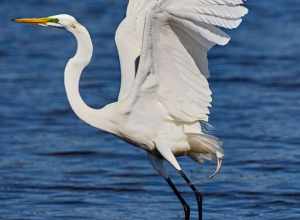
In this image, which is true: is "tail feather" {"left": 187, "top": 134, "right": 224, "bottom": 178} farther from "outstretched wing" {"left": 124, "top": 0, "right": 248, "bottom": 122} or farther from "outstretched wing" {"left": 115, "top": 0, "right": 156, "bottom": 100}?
"outstretched wing" {"left": 115, "top": 0, "right": 156, "bottom": 100}

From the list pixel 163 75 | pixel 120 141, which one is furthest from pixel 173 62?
pixel 120 141

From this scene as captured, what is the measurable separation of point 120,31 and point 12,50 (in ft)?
28.2

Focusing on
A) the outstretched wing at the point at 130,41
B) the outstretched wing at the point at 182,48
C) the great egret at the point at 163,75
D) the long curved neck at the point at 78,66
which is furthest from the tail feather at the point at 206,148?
the long curved neck at the point at 78,66

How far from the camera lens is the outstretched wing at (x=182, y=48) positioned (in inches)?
296

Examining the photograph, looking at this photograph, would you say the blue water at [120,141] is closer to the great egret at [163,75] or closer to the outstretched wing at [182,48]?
the great egret at [163,75]

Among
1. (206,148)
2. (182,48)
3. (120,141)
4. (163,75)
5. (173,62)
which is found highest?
(182,48)

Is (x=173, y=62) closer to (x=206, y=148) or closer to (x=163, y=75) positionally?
(x=163, y=75)

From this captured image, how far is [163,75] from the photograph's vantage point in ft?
26.8

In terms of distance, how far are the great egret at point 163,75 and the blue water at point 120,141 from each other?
1.00 metres

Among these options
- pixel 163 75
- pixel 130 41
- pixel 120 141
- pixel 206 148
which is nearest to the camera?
pixel 163 75

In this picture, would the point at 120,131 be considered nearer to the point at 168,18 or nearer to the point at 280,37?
the point at 168,18

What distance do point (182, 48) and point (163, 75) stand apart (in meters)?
0.29

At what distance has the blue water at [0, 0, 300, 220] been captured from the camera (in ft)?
31.7

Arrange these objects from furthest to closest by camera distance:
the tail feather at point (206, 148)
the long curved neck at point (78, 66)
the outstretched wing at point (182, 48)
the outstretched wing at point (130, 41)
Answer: the outstretched wing at point (130, 41), the tail feather at point (206, 148), the long curved neck at point (78, 66), the outstretched wing at point (182, 48)
